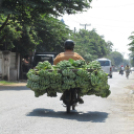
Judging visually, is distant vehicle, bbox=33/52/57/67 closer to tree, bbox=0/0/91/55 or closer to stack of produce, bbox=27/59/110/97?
tree, bbox=0/0/91/55

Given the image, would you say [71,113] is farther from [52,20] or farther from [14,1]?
[52,20]

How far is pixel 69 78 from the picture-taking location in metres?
7.82

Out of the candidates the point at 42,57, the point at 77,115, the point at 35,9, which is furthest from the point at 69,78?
the point at 42,57

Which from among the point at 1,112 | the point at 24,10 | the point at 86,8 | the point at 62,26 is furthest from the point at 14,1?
the point at 1,112

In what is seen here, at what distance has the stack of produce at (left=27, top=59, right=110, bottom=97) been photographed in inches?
306

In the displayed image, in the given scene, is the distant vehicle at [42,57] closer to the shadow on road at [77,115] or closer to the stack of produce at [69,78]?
the shadow on road at [77,115]

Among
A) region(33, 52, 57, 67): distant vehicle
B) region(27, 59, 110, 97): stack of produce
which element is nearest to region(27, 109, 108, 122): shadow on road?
region(27, 59, 110, 97): stack of produce

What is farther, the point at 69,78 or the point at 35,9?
the point at 35,9

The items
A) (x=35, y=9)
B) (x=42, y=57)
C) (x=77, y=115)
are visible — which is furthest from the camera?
(x=42, y=57)

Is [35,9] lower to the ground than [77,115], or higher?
higher

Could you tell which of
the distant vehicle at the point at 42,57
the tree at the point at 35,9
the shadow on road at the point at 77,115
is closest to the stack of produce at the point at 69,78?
the shadow on road at the point at 77,115

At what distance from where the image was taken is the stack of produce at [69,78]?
7777 millimetres

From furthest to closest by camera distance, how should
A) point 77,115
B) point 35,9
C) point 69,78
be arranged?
point 35,9 → point 77,115 → point 69,78

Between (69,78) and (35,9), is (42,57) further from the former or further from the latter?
(69,78)
